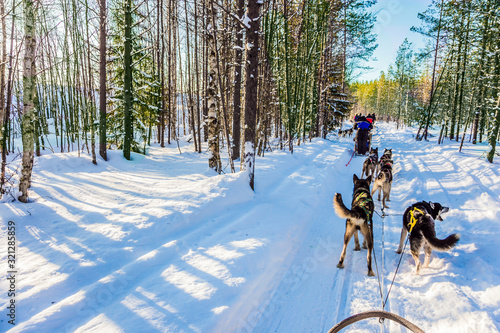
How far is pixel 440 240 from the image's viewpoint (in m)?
3.29

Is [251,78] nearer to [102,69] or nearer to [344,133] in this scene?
[102,69]

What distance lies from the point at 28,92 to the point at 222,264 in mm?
5999

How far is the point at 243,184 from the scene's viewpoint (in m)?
6.66

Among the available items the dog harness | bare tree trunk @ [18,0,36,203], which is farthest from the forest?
the dog harness

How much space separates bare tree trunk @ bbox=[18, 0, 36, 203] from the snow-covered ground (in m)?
0.60

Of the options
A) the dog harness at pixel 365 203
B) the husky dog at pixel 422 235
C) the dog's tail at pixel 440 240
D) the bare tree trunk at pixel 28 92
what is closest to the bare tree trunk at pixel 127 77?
the bare tree trunk at pixel 28 92

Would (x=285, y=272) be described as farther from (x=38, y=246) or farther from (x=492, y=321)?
(x=38, y=246)

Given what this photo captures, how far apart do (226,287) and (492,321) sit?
10.6 feet

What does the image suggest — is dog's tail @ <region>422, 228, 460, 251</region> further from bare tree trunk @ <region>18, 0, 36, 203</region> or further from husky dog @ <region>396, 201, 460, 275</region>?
bare tree trunk @ <region>18, 0, 36, 203</region>

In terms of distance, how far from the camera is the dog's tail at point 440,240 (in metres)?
3.11

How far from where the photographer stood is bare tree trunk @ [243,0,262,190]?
6.29 meters

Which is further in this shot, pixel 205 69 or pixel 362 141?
pixel 205 69

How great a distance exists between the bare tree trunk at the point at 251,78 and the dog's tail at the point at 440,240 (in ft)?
14.4

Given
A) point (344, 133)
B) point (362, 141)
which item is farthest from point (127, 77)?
point (344, 133)
